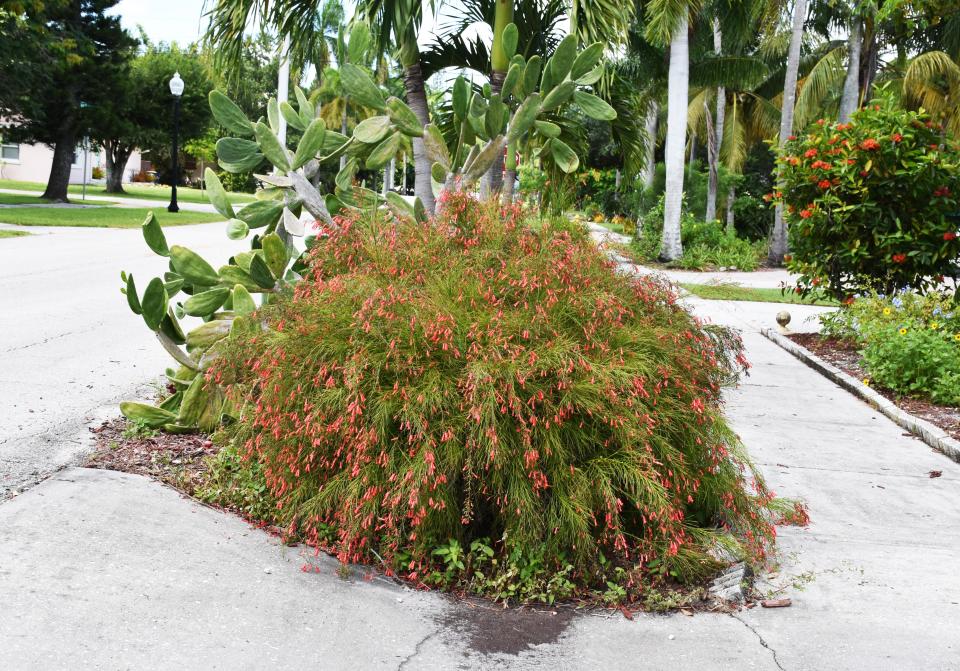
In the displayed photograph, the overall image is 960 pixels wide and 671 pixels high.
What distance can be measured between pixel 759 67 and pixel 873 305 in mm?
15226

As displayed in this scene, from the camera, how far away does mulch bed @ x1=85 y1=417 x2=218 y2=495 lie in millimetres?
4984

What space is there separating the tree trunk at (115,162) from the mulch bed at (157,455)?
45341mm

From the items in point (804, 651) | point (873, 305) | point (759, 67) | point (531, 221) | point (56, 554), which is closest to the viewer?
point (804, 651)

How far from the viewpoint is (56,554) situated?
12.9ft

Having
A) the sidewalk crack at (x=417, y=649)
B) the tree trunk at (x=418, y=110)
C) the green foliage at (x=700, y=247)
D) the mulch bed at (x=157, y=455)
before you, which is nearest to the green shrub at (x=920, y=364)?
the tree trunk at (x=418, y=110)

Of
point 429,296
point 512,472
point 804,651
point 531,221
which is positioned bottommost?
point 804,651

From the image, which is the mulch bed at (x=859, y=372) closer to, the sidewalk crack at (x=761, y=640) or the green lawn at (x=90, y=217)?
the sidewalk crack at (x=761, y=640)

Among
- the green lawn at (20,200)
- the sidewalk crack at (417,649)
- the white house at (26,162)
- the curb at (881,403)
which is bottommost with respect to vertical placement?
the sidewalk crack at (417,649)

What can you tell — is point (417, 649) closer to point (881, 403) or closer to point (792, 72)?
point (881, 403)

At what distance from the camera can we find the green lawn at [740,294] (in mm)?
15906

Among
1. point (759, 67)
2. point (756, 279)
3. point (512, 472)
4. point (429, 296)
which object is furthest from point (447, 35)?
point (759, 67)

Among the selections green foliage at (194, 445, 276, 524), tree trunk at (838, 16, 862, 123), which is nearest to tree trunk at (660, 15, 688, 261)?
tree trunk at (838, 16, 862, 123)

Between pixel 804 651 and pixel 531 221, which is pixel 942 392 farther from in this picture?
pixel 804 651

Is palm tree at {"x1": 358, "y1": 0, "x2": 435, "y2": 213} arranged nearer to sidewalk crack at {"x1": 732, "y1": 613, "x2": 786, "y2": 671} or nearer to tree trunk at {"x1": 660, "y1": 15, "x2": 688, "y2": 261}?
sidewalk crack at {"x1": 732, "y1": 613, "x2": 786, "y2": 671}
